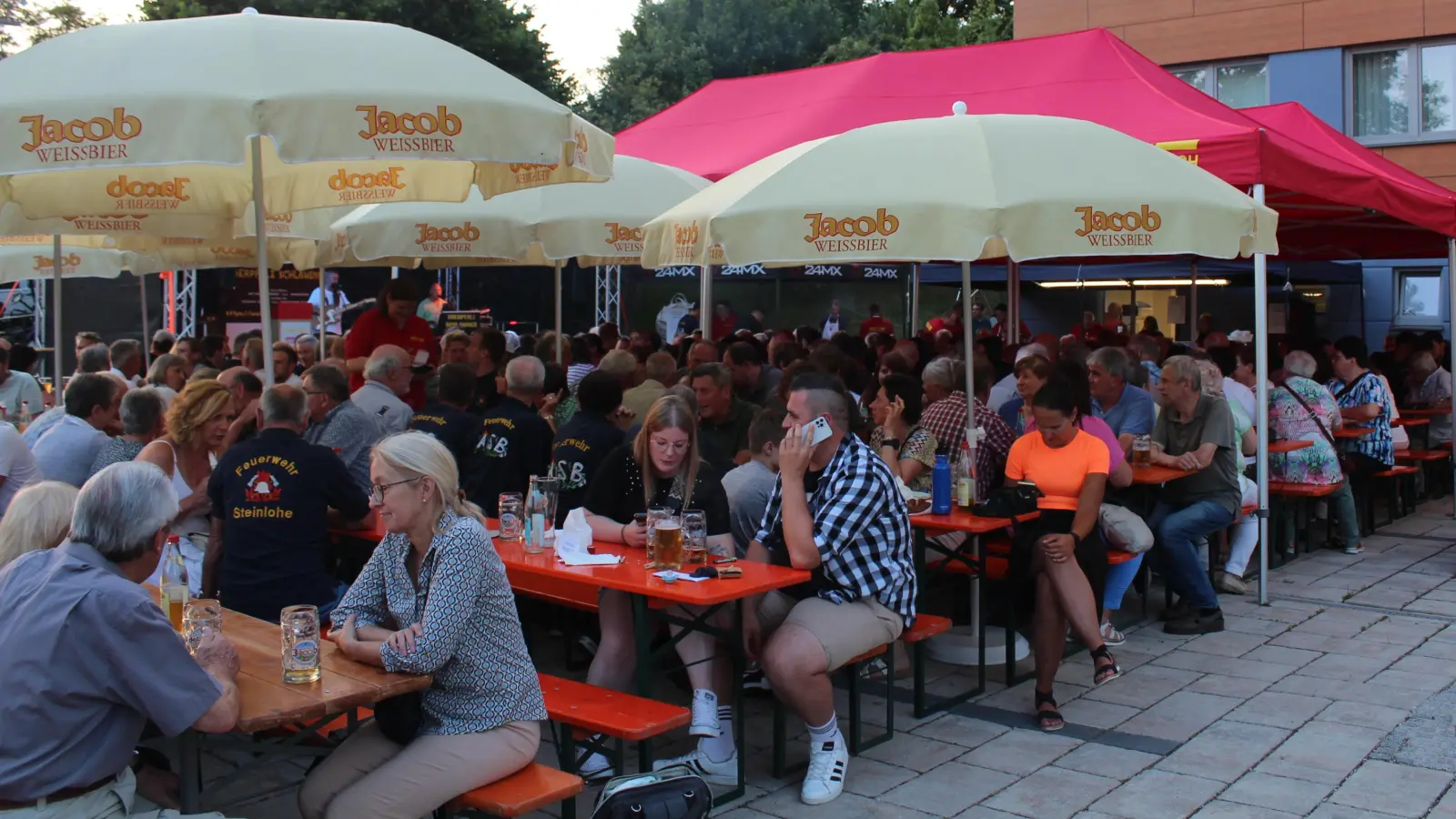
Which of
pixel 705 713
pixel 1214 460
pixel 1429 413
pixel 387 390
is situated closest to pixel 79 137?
pixel 387 390

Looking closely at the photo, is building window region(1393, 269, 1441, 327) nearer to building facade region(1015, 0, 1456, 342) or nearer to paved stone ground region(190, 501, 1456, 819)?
building facade region(1015, 0, 1456, 342)

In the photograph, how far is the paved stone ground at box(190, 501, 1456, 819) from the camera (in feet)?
15.5

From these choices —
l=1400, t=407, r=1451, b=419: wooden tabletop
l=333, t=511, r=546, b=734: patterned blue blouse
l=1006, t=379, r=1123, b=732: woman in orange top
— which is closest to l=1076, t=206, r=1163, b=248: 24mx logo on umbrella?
l=1006, t=379, r=1123, b=732: woman in orange top

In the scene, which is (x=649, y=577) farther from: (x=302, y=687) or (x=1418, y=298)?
(x=1418, y=298)

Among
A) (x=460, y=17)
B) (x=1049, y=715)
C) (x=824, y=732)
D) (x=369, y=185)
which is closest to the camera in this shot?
(x=824, y=732)

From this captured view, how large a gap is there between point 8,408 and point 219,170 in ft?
9.87

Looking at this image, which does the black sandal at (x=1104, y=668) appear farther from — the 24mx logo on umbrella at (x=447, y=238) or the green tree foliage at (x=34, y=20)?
the green tree foliage at (x=34, y=20)

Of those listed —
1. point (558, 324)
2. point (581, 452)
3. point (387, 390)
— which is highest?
point (558, 324)

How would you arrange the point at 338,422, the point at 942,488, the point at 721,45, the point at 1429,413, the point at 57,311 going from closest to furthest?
the point at 942,488, the point at 338,422, the point at 57,311, the point at 1429,413, the point at 721,45

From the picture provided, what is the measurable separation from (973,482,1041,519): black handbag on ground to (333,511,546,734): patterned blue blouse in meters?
2.75

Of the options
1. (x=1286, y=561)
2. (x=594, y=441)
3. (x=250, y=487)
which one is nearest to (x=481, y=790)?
(x=250, y=487)

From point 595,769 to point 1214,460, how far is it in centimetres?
428

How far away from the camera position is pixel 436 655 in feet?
11.7

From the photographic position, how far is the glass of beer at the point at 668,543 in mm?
4848
